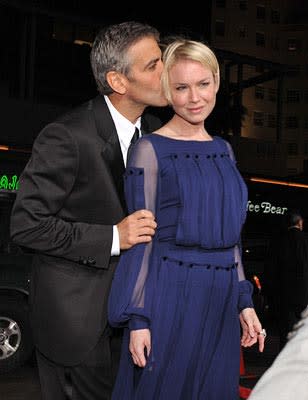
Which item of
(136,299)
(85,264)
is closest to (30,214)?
(85,264)

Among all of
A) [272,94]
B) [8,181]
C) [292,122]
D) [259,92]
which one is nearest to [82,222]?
[8,181]

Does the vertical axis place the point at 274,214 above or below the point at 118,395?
below

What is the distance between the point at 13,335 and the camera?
9.88 metres

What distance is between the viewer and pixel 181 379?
116 inches

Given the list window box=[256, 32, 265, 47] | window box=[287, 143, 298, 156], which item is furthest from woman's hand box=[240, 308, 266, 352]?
window box=[256, 32, 265, 47]

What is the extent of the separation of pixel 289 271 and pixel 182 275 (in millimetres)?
7073

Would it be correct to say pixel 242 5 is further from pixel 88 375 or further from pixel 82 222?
pixel 88 375

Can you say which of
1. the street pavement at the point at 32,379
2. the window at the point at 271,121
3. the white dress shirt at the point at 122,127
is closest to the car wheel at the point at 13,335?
the street pavement at the point at 32,379

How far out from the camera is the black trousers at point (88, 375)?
10.2ft

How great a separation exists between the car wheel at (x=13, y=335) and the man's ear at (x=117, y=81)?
6851 millimetres

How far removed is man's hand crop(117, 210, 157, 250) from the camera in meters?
2.87

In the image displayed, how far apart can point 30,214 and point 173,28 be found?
2858 cm

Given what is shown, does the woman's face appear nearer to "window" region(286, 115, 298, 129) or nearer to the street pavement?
the street pavement

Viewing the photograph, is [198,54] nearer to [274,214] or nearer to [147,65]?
[147,65]
